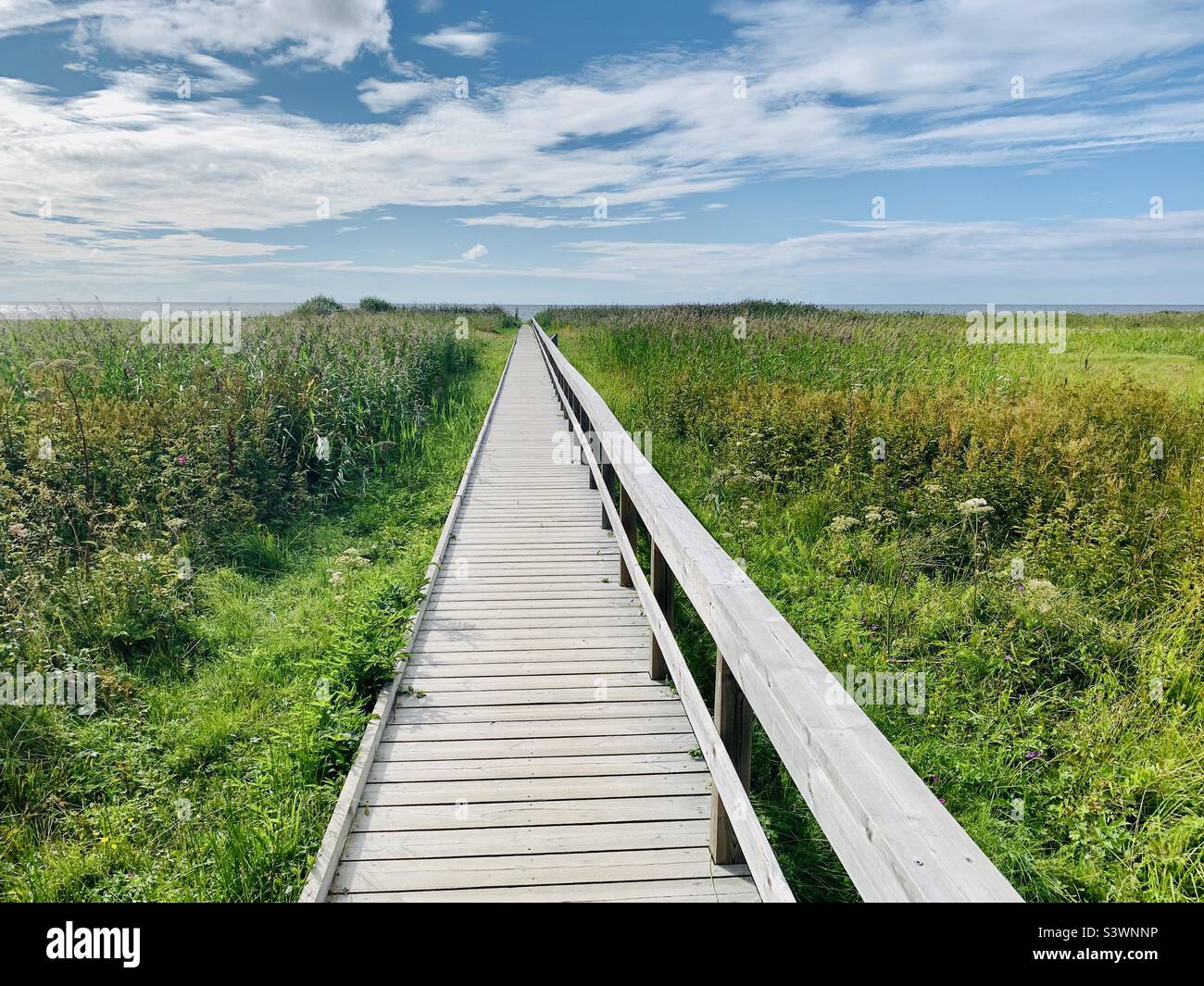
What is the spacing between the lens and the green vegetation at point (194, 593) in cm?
331

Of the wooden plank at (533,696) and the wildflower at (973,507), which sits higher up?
the wildflower at (973,507)

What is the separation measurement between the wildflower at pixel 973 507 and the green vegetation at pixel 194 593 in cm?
393

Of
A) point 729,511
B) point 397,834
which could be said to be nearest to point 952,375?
point 729,511

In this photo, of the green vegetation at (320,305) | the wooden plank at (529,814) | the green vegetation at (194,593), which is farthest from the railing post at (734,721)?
the green vegetation at (320,305)

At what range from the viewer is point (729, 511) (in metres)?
7.20

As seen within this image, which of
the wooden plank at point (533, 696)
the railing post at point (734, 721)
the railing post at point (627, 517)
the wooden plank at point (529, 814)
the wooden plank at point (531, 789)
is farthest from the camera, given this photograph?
the railing post at point (627, 517)

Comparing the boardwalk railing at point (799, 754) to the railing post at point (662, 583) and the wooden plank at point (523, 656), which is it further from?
the wooden plank at point (523, 656)

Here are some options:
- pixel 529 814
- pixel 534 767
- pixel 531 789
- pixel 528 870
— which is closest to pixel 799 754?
pixel 528 870

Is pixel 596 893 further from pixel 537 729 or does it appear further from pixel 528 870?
pixel 537 729

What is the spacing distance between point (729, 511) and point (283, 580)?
13.6 feet

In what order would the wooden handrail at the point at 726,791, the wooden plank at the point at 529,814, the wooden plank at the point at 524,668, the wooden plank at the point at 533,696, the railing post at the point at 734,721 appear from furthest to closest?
the wooden plank at the point at 524,668
the wooden plank at the point at 533,696
the wooden plank at the point at 529,814
the railing post at the point at 734,721
the wooden handrail at the point at 726,791

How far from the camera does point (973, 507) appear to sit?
548cm

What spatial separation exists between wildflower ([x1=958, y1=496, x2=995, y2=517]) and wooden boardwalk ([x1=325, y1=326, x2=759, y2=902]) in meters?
2.44

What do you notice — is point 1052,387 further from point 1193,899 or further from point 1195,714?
point 1193,899
